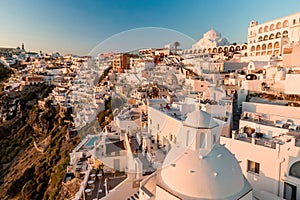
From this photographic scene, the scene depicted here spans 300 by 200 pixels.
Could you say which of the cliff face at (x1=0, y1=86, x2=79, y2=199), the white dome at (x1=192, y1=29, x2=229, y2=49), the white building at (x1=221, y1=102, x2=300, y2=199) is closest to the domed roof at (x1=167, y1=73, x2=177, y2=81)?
the white building at (x1=221, y1=102, x2=300, y2=199)

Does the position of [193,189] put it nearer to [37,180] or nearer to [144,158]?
[144,158]

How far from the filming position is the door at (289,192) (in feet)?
23.7

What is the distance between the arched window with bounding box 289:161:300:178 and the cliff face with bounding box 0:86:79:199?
45.2 ft

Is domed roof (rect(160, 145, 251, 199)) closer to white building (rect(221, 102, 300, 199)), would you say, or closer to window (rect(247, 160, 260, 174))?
white building (rect(221, 102, 300, 199))

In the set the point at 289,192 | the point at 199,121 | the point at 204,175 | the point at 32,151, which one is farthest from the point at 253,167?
the point at 32,151

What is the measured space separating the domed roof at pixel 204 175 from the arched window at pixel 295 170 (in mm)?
2547

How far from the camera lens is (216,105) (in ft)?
38.0

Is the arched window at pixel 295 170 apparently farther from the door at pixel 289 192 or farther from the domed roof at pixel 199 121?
the domed roof at pixel 199 121

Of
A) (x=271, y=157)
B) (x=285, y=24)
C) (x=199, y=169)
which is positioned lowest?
(x=271, y=157)

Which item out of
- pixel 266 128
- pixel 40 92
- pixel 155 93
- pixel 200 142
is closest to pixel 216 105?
pixel 266 128

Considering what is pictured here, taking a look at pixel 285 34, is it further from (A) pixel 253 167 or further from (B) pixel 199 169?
(B) pixel 199 169

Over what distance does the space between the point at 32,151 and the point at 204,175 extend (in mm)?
29680

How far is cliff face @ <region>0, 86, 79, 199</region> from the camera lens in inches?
811

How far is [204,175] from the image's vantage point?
17.3 ft
